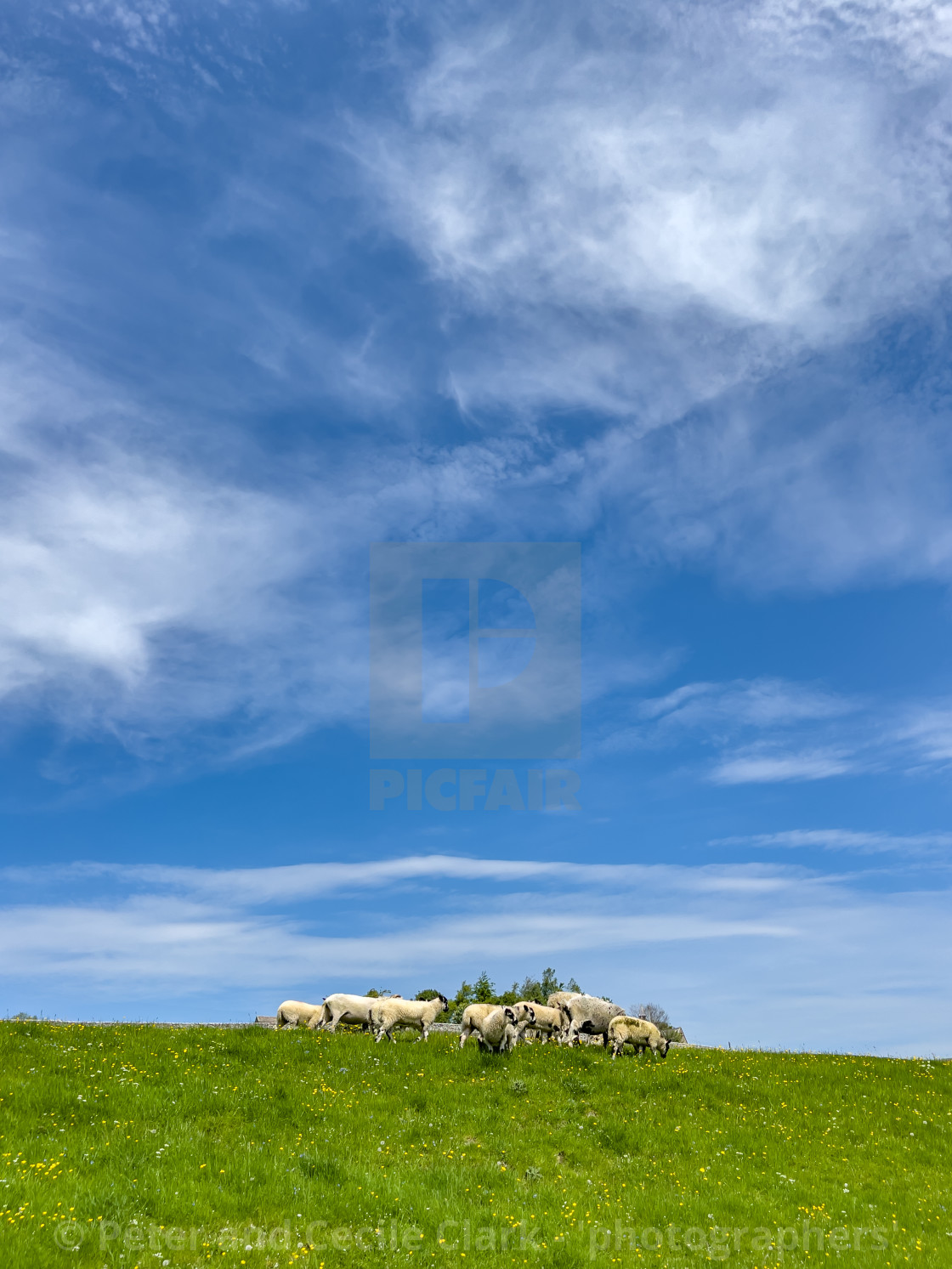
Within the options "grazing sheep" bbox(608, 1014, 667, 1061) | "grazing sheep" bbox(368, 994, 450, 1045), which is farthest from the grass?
"grazing sheep" bbox(368, 994, 450, 1045)

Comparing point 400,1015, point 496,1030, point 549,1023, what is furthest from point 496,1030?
point 400,1015

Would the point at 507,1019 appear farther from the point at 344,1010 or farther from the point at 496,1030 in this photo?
the point at 344,1010

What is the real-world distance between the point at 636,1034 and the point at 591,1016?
6.11 feet

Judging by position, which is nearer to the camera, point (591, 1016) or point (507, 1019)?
point (507, 1019)

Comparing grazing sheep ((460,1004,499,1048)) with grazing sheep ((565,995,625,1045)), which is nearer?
grazing sheep ((460,1004,499,1048))

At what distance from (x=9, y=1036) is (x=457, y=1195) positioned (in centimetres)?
1674

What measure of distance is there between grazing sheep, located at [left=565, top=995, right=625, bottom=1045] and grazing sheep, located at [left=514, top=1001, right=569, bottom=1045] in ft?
1.26

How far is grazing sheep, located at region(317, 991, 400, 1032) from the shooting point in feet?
107

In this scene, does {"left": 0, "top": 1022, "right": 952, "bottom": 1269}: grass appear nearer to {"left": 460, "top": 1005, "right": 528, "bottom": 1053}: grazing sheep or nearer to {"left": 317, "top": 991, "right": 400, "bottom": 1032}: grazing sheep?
{"left": 460, "top": 1005, "right": 528, "bottom": 1053}: grazing sheep

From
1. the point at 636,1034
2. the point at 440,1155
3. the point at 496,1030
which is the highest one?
the point at 496,1030

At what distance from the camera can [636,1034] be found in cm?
3069

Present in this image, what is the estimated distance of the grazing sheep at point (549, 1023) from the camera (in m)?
31.5

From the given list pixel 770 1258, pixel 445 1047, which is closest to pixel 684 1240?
pixel 770 1258

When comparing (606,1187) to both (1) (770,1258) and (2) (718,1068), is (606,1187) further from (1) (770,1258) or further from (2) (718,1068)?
(2) (718,1068)
